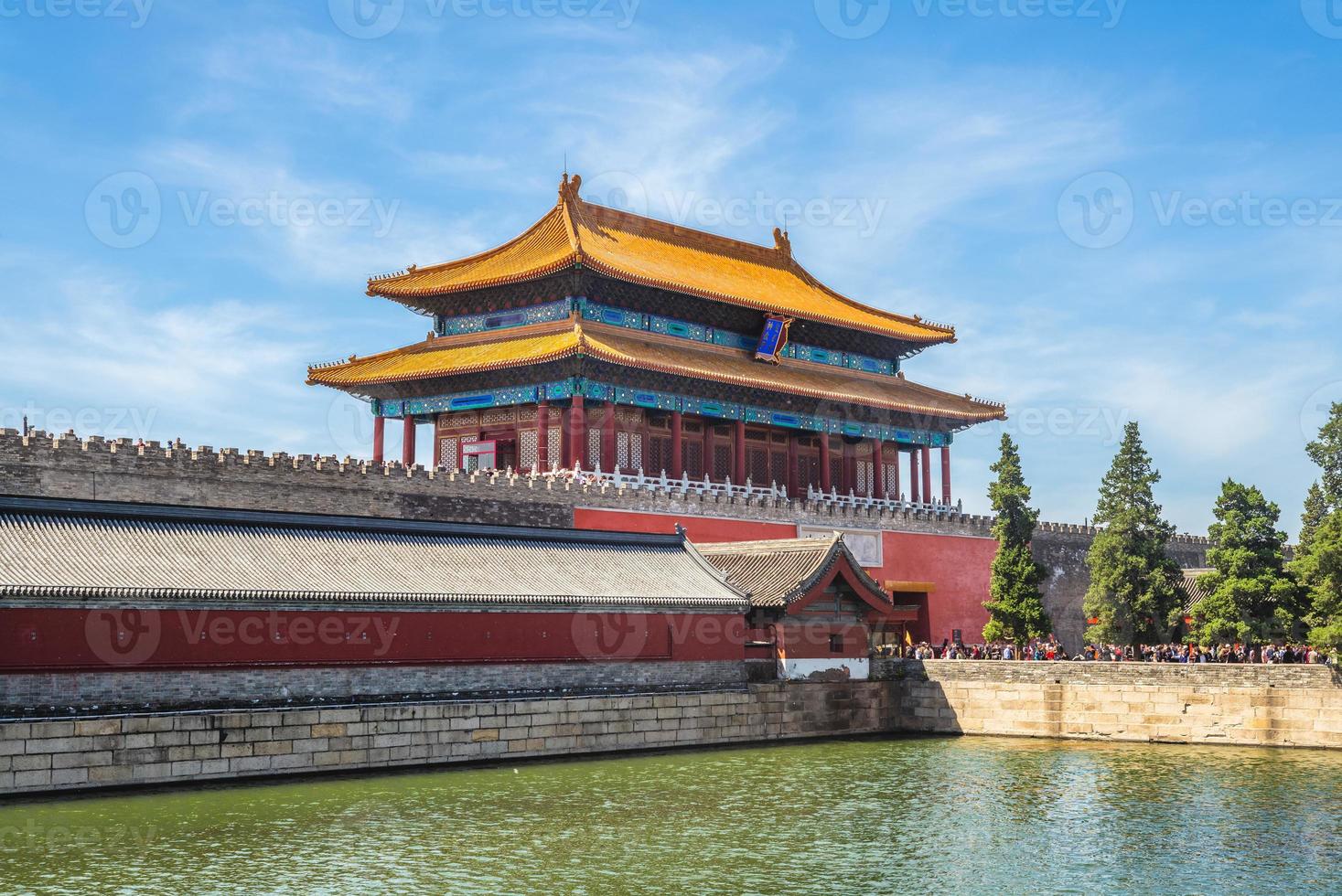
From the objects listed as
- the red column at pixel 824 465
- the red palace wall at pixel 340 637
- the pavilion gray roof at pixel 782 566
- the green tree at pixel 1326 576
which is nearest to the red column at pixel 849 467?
the red column at pixel 824 465

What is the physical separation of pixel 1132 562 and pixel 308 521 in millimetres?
23207

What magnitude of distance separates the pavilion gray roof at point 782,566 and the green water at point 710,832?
641 centimetres

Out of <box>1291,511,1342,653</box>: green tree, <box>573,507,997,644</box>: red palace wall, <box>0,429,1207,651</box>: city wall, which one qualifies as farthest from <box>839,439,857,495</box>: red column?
<box>1291,511,1342,653</box>: green tree

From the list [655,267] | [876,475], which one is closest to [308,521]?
[655,267]

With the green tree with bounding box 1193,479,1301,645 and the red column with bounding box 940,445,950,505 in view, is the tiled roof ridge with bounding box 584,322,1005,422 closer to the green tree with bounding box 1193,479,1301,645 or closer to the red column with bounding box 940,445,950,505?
the red column with bounding box 940,445,950,505

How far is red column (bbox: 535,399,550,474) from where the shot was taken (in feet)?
152

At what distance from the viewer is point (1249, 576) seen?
3769 cm

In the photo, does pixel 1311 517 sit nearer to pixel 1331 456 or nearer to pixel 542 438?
pixel 1331 456

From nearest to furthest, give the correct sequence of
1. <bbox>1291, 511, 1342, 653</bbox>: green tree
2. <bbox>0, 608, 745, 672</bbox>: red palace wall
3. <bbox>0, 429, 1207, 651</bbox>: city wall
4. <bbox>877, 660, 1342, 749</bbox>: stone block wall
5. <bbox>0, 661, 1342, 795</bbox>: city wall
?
<bbox>0, 661, 1342, 795</bbox>: city wall, <bbox>0, 608, 745, 672</bbox>: red palace wall, <bbox>877, 660, 1342, 749</bbox>: stone block wall, <bbox>1291, 511, 1342, 653</bbox>: green tree, <bbox>0, 429, 1207, 651</bbox>: city wall

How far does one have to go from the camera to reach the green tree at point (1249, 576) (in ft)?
122

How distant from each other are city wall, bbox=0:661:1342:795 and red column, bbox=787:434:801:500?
16244 millimetres

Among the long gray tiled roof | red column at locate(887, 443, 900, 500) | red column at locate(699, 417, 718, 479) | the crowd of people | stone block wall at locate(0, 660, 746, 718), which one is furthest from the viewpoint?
red column at locate(887, 443, 900, 500)

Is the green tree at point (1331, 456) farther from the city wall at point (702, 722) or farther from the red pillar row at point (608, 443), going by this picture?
the red pillar row at point (608, 443)

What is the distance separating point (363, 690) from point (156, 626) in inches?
162
